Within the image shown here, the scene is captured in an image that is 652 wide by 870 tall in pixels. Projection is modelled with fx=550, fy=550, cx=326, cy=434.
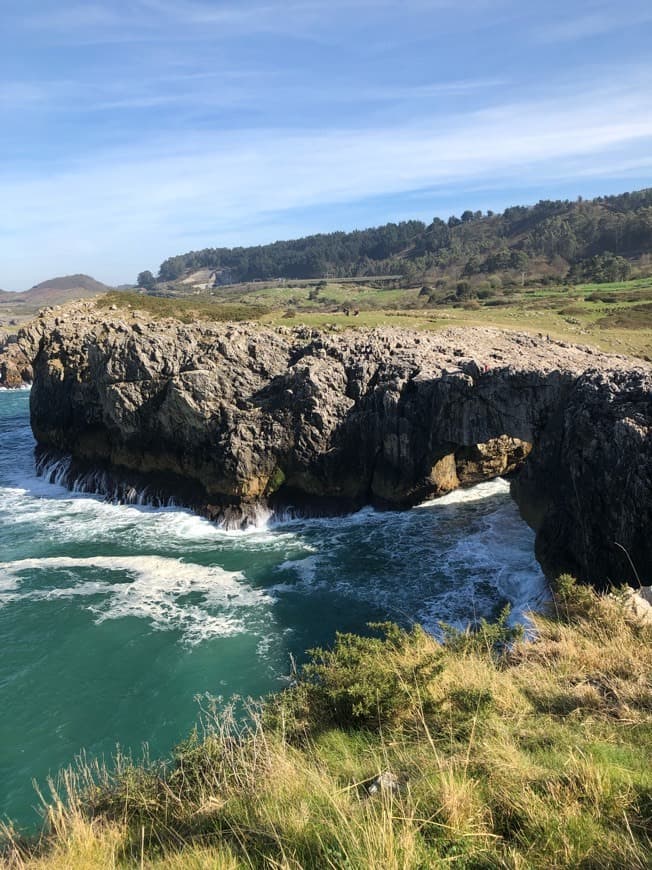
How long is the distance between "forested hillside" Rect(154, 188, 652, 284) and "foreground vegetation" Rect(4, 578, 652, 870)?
74313 millimetres

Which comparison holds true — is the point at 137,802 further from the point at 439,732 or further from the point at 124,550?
the point at 124,550

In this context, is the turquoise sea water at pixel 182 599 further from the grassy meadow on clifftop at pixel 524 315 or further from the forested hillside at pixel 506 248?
the forested hillside at pixel 506 248

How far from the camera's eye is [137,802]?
6.58 meters

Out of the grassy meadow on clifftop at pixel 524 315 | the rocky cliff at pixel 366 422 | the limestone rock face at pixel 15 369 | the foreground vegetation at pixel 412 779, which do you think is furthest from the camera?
the limestone rock face at pixel 15 369

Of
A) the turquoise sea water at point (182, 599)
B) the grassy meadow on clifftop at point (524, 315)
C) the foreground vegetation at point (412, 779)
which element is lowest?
the turquoise sea water at point (182, 599)

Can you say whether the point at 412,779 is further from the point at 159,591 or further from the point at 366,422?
the point at 366,422

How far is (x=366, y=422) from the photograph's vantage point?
27891 mm

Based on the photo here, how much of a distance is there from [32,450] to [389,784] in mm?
44528

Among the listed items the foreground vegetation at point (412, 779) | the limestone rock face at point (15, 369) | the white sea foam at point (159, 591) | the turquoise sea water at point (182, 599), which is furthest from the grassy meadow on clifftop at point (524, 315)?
the limestone rock face at point (15, 369)

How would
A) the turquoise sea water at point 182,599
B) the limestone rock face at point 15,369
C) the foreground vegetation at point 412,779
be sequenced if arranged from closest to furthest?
1. the foreground vegetation at point 412,779
2. the turquoise sea water at point 182,599
3. the limestone rock face at point 15,369

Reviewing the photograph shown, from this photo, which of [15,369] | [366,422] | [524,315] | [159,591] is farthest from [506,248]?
[159,591]

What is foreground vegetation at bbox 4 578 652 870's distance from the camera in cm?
430

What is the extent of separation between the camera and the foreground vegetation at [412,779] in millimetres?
4305

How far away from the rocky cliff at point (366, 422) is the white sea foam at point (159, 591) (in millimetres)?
5455
